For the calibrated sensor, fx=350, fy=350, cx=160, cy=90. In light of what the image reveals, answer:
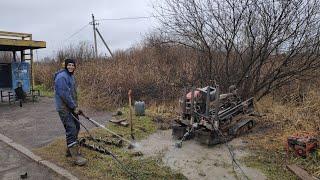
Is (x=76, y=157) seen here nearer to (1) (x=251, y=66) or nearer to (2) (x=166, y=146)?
(2) (x=166, y=146)

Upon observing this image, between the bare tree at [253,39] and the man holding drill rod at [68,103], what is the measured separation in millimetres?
5884

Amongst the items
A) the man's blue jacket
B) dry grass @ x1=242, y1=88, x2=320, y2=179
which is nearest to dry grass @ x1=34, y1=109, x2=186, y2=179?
the man's blue jacket

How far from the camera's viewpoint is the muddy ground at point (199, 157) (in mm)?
5965

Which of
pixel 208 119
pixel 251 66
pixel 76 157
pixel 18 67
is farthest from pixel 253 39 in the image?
pixel 18 67

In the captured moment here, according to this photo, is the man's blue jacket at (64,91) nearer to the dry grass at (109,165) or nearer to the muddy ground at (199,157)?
the dry grass at (109,165)

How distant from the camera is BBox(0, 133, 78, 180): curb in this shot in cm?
576

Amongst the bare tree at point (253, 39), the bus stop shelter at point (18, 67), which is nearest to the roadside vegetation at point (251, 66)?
the bare tree at point (253, 39)

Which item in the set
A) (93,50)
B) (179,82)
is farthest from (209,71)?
(93,50)

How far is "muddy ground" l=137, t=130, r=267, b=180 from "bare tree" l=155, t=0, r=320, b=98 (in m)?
3.69

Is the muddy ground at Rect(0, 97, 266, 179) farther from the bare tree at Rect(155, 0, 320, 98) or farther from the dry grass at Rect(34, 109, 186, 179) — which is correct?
the bare tree at Rect(155, 0, 320, 98)

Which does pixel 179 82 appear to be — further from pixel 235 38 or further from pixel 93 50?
pixel 93 50

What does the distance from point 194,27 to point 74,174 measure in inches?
273

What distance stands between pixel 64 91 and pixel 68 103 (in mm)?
229

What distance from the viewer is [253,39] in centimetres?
1071
